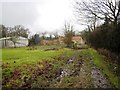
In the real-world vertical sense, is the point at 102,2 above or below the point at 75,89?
above

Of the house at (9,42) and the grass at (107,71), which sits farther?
the house at (9,42)

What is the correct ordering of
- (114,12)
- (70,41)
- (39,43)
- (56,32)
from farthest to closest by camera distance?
(56,32)
(39,43)
(70,41)
(114,12)

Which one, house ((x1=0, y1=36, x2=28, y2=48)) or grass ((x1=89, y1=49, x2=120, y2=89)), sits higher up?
house ((x1=0, y1=36, x2=28, y2=48))

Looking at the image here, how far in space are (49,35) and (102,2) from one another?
7072 cm

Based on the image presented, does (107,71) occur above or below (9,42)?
below

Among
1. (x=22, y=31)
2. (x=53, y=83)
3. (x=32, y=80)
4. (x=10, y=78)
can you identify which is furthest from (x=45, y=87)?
(x=22, y=31)

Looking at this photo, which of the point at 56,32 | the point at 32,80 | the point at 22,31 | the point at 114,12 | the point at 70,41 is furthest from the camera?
the point at 56,32

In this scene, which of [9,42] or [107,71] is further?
[9,42]

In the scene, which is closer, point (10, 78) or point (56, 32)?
point (10, 78)

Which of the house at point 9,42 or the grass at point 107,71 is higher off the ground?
the house at point 9,42

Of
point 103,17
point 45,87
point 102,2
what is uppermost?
point 102,2

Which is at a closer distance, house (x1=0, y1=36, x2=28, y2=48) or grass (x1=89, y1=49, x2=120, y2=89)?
grass (x1=89, y1=49, x2=120, y2=89)

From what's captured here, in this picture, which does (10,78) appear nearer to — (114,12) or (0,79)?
(0,79)

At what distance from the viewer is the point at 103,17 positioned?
23.6 metres
